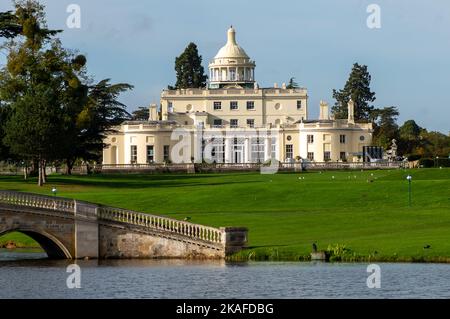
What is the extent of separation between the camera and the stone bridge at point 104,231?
6794 centimetres

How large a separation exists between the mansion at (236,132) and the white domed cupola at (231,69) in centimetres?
393

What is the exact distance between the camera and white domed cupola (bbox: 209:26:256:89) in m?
191

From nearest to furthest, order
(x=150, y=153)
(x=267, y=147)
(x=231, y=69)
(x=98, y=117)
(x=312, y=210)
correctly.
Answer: (x=312, y=210) < (x=98, y=117) < (x=150, y=153) < (x=267, y=147) < (x=231, y=69)

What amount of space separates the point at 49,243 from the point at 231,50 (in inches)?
4886

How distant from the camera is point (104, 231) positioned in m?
69.2

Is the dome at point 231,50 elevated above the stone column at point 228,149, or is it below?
above

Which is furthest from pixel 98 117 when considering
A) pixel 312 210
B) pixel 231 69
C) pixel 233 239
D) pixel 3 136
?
pixel 233 239

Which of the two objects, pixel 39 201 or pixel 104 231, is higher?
pixel 39 201

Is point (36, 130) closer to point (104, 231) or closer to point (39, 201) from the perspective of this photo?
point (39, 201)

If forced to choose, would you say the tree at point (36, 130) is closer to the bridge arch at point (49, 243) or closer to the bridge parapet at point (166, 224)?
the bridge arch at point (49, 243)

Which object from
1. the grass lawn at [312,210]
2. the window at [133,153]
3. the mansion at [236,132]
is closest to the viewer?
the grass lawn at [312,210]

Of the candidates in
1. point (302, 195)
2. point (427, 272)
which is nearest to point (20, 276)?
point (427, 272)

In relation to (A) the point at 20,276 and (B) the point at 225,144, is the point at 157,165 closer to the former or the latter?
(B) the point at 225,144

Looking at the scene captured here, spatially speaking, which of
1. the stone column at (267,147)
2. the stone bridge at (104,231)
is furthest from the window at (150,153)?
the stone bridge at (104,231)
